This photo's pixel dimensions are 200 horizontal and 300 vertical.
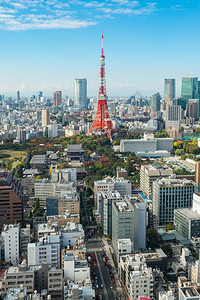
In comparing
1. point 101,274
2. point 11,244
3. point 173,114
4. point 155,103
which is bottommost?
point 101,274

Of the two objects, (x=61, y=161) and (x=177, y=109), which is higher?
(x=177, y=109)

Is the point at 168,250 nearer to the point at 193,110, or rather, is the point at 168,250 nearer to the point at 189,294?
the point at 189,294

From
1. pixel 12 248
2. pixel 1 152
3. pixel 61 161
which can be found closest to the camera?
pixel 12 248

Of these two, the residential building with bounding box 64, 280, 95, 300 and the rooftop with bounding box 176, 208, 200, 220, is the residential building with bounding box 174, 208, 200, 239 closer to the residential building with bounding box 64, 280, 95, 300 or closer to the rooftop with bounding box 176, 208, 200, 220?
the rooftop with bounding box 176, 208, 200, 220

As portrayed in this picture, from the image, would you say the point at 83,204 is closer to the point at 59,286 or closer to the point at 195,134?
the point at 59,286

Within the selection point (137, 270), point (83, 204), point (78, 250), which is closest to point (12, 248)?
point (78, 250)

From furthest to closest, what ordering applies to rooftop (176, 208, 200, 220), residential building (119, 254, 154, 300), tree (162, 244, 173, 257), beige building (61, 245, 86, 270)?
rooftop (176, 208, 200, 220)
tree (162, 244, 173, 257)
beige building (61, 245, 86, 270)
residential building (119, 254, 154, 300)

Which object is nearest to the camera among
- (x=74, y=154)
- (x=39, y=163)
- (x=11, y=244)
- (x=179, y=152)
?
(x=11, y=244)

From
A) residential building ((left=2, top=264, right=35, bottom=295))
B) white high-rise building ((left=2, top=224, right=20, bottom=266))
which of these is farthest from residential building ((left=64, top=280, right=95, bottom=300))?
white high-rise building ((left=2, top=224, right=20, bottom=266))

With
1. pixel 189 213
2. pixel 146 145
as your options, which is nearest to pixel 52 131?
pixel 146 145
